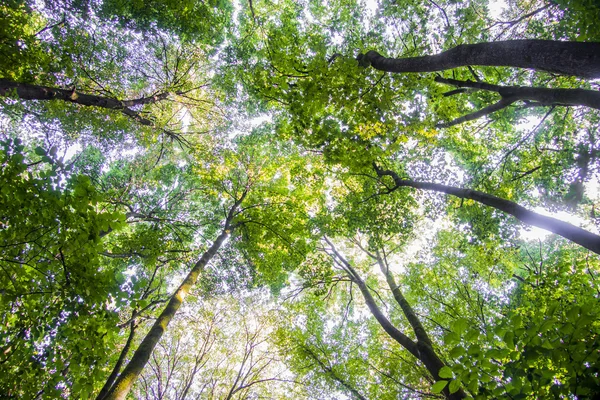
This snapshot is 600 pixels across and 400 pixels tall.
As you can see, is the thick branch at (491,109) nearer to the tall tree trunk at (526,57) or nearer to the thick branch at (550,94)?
the thick branch at (550,94)

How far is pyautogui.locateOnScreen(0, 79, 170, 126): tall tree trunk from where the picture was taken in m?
6.18

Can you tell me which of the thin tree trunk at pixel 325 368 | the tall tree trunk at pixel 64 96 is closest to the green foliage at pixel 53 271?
the tall tree trunk at pixel 64 96

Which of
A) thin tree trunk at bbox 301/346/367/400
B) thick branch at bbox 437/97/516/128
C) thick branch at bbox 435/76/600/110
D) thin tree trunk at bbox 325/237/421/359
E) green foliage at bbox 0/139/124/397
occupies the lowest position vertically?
green foliage at bbox 0/139/124/397

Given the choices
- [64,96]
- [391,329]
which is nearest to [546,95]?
[391,329]

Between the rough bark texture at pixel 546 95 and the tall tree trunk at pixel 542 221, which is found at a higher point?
the rough bark texture at pixel 546 95

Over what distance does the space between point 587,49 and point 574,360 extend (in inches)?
123

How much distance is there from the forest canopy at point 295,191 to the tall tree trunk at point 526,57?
0.02 meters

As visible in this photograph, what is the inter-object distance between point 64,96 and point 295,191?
8300mm

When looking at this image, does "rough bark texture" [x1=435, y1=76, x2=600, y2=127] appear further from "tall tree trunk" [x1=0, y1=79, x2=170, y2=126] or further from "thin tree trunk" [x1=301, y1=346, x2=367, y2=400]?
"thin tree trunk" [x1=301, y1=346, x2=367, y2=400]

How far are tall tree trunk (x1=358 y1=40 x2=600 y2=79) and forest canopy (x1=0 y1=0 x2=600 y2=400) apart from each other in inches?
1.0

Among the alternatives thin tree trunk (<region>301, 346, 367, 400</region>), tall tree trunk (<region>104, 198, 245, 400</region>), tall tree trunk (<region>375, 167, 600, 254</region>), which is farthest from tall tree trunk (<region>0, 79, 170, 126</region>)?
thin tree trunk (<region>301, 346, 367, 400</region>)

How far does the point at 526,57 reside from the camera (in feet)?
11.3

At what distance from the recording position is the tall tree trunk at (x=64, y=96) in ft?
20.3

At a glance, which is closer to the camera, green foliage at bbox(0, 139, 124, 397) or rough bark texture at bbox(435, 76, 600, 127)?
green foliage at bbox(0, 139, 124, 397)
